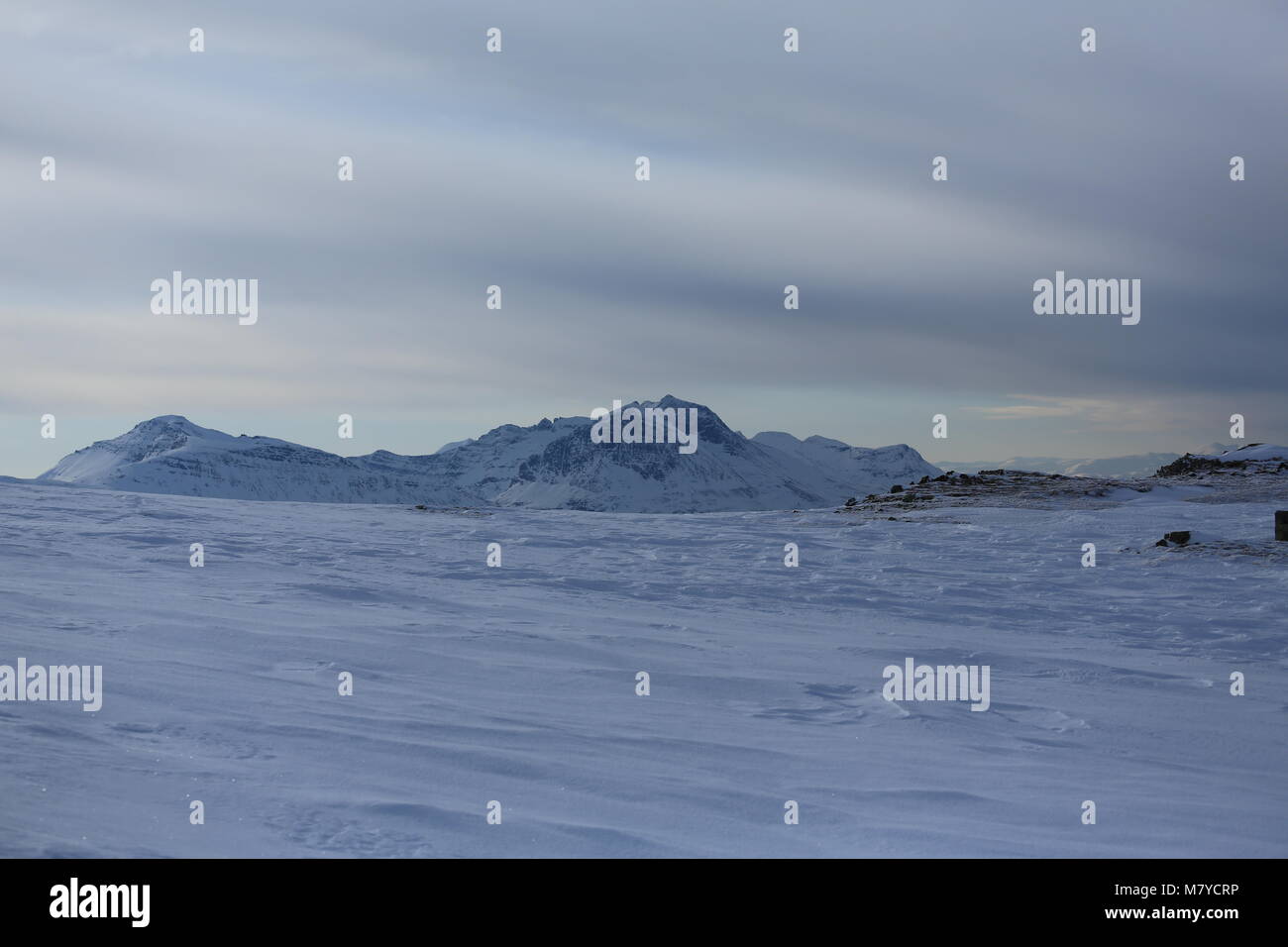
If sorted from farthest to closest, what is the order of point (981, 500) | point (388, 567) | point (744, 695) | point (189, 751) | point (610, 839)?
point (981, 500)
point (388, 567)
point (744, 695)
point (189, 751)
point (610, 839)

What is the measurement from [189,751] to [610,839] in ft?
9.73

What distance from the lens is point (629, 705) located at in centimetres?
884

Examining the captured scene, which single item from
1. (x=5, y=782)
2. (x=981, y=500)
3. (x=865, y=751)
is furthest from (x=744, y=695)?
(x=981, y=500)

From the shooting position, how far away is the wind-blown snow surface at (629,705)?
593 cm

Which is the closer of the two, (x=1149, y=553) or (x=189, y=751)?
(x=189, y=751)

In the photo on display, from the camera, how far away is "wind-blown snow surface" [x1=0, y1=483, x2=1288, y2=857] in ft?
19.5

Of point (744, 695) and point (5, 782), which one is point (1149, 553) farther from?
point (5, 782)

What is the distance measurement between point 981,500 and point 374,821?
74.8 ft

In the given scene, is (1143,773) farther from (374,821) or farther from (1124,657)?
(374,821)
